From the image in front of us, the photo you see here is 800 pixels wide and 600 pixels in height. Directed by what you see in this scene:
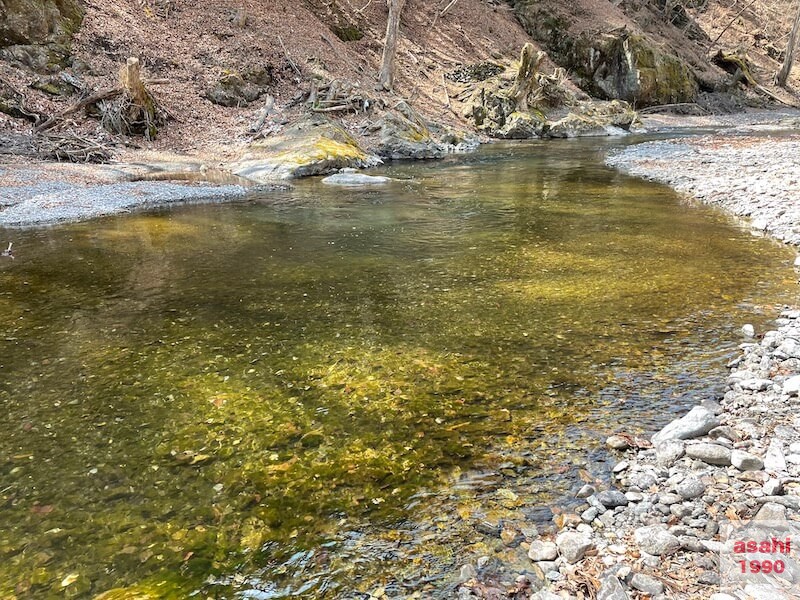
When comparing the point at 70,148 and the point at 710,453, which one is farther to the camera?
the point at 70,148

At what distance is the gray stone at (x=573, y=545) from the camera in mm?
2894

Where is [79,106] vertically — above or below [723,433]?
above

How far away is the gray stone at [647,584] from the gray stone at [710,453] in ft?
4.07

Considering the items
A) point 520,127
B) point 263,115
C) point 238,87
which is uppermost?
point 238,87

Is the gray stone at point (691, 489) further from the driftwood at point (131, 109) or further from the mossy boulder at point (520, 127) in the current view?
the mossy boulder at point (520, 127)

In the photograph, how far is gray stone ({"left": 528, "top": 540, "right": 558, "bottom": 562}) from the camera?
2.95 metres

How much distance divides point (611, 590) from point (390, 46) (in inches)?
1108

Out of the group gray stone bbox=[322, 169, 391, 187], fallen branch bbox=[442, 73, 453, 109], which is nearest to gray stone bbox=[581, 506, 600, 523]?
gray stone bbox=[322, 169, 391, 187]

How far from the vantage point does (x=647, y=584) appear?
8.57 ft

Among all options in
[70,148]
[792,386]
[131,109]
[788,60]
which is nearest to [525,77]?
[131,109]

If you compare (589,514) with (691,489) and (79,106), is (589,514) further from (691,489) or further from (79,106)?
(79,106)

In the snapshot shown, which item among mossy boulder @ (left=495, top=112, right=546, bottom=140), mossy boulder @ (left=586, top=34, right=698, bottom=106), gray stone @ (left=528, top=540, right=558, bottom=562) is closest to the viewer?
gray stone @ (left=528, top=540, right=558, bottom=562)

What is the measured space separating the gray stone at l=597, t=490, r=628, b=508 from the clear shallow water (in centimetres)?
23

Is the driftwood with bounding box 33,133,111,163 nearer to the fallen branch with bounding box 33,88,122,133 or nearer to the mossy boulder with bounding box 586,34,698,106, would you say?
the fallen branch with bounding box 33,88,122,133
